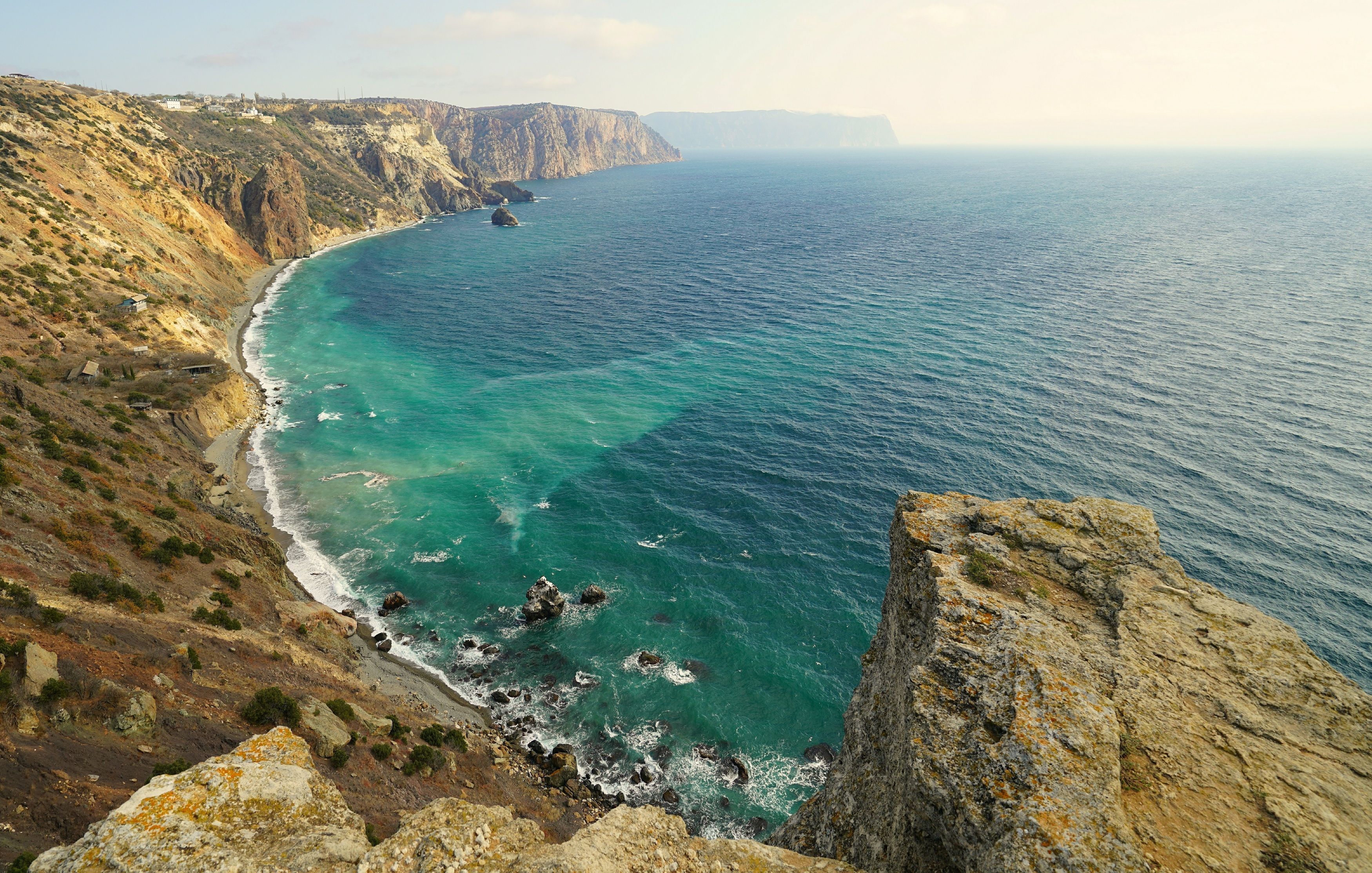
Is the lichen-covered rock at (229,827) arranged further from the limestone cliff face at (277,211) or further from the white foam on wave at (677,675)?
the limestone cliff face at (277,211)

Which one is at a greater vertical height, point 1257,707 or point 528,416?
point 1257,707

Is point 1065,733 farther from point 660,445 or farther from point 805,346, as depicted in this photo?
point 805,346

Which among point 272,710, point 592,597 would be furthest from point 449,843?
point 592,597

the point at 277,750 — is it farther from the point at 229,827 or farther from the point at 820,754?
the point at 820,754

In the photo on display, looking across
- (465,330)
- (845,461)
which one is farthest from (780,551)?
(465,330)

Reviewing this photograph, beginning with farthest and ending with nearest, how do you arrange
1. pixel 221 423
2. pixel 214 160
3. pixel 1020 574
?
pixel 214 160 → pixel 221 423 → pixel 1020 574
